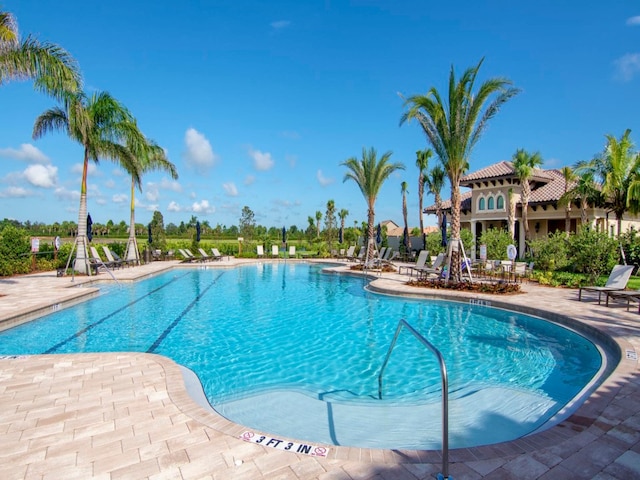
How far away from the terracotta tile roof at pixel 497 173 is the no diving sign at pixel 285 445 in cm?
2627

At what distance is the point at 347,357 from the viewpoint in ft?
23.2

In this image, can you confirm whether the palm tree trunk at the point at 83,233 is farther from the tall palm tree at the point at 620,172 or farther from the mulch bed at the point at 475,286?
the tall palm tree at the point at 620,172

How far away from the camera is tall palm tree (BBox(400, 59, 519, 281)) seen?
496 inches

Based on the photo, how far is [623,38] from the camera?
13266mm

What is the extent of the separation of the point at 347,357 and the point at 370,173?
15.4 meters

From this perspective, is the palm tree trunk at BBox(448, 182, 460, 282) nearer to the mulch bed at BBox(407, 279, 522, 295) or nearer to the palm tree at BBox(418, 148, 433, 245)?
the mulch bed at BBox(407, 279, 522, 295)

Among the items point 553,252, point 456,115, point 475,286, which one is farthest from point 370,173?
point 475,286

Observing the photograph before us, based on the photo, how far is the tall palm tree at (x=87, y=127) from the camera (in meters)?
15.5

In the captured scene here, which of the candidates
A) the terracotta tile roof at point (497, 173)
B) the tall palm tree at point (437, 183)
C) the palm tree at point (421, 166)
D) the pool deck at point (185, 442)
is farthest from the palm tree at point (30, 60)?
the palm tree at point (421, 166)

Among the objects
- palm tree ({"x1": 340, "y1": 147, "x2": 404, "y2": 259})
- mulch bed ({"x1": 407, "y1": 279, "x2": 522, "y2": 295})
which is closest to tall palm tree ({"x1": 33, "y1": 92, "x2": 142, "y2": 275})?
palm tree ({"x1": 340, "y1": 147, "x2": 404, "y2": 259})

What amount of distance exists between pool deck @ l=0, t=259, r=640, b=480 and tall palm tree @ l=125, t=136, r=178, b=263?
15.7 meters

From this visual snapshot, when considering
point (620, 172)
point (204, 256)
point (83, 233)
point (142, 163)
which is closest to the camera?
point (83, 233)

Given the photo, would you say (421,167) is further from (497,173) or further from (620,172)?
(620,172)

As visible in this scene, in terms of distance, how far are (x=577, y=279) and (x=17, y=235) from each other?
918 inches
